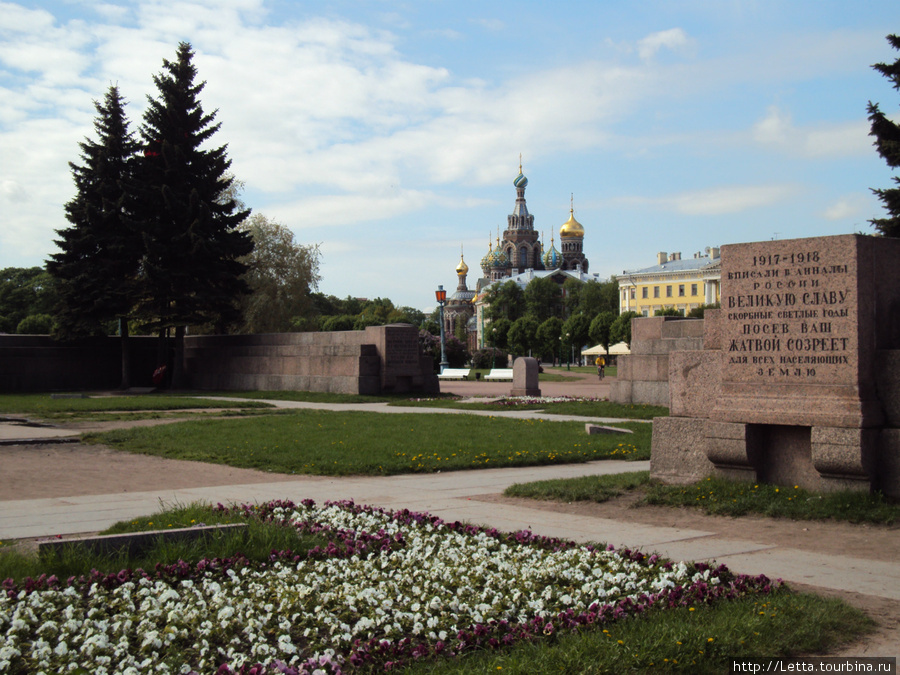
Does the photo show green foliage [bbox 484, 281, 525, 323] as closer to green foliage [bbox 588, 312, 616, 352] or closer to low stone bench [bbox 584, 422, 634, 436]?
green foliage [bbox 588, 312, 616, 352]

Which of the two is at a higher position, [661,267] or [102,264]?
[661,267]

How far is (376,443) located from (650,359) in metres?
9.74

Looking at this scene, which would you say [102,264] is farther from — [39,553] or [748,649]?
[748,649]

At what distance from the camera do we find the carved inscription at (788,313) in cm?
777

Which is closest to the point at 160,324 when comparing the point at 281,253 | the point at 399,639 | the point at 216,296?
the point at 216,296

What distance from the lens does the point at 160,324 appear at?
3362 cm

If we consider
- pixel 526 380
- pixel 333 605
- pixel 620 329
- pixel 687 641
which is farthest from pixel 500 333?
pixel 687 641

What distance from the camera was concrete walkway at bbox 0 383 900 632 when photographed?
5855 mm

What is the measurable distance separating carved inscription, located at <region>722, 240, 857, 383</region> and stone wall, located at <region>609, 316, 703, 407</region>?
11.6 metres

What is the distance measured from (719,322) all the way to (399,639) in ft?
18.5

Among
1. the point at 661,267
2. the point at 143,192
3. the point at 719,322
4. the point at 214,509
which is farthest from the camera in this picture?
the point at 661,267

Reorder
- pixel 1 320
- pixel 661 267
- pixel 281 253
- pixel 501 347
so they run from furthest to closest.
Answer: pixel 661 267 → pixel 501 347 → pixel 1 320 → pixel 281 253

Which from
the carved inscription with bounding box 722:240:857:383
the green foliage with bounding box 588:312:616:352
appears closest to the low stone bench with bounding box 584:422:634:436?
the carved inscription with bounding box 722:240:857:383

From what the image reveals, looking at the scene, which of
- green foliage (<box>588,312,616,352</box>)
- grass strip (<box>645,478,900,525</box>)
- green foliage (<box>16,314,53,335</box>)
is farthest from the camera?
green foliage (<box>588,312,616,352</box>)
